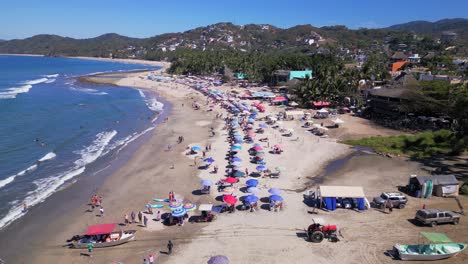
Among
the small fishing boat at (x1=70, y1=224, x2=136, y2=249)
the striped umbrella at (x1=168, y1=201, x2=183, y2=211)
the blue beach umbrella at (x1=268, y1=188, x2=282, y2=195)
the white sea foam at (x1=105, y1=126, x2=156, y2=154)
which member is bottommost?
the small fishing boat at (x1=70, y1=224, x2=136, y2=249)

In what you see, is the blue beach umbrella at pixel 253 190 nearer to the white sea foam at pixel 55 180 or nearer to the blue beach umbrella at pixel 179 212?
the blue beach umbrella at pixel 179 212

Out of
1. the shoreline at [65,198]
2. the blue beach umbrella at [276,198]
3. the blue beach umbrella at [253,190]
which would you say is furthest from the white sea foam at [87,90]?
the blue beach umbrella at [276,198]

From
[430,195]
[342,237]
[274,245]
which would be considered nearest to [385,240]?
[342,237]

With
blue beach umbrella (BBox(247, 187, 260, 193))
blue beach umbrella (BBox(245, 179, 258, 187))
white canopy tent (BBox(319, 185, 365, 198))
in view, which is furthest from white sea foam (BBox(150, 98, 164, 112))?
white canopy tent (BBox(319, 185, 365, 198))

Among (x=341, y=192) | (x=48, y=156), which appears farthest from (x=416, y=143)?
(x=48, y=156)

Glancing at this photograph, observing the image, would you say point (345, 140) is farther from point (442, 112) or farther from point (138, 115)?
point (138, 115)

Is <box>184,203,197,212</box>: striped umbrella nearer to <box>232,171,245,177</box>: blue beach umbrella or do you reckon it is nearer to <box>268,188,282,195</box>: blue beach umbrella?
<box>268,188,282,195</box>: blue beach umbrella
